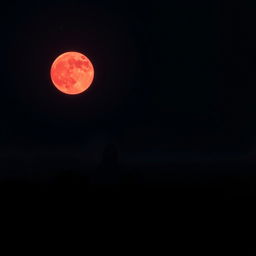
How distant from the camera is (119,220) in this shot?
359cm

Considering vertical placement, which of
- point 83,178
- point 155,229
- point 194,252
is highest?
point 83,178

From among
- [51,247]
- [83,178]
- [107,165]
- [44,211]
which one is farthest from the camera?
[107,165]

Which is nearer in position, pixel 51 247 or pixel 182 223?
pixel 51 247

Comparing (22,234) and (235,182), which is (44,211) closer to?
(22,234)

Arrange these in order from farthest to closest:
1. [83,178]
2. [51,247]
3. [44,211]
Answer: [83,178] < [44,211] < [51,247]

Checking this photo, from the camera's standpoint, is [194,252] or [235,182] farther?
[235,182]

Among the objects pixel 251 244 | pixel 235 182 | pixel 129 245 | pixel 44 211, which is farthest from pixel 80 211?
pixel 235 182

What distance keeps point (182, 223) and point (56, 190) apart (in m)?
1.29

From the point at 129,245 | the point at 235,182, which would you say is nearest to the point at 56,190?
the point at 129,245

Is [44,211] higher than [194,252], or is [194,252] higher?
[44,211]

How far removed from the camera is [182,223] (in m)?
3.72

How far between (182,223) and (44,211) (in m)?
1.35

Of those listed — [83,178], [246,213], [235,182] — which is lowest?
[246,213]

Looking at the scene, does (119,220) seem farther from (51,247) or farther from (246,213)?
(246,213)
